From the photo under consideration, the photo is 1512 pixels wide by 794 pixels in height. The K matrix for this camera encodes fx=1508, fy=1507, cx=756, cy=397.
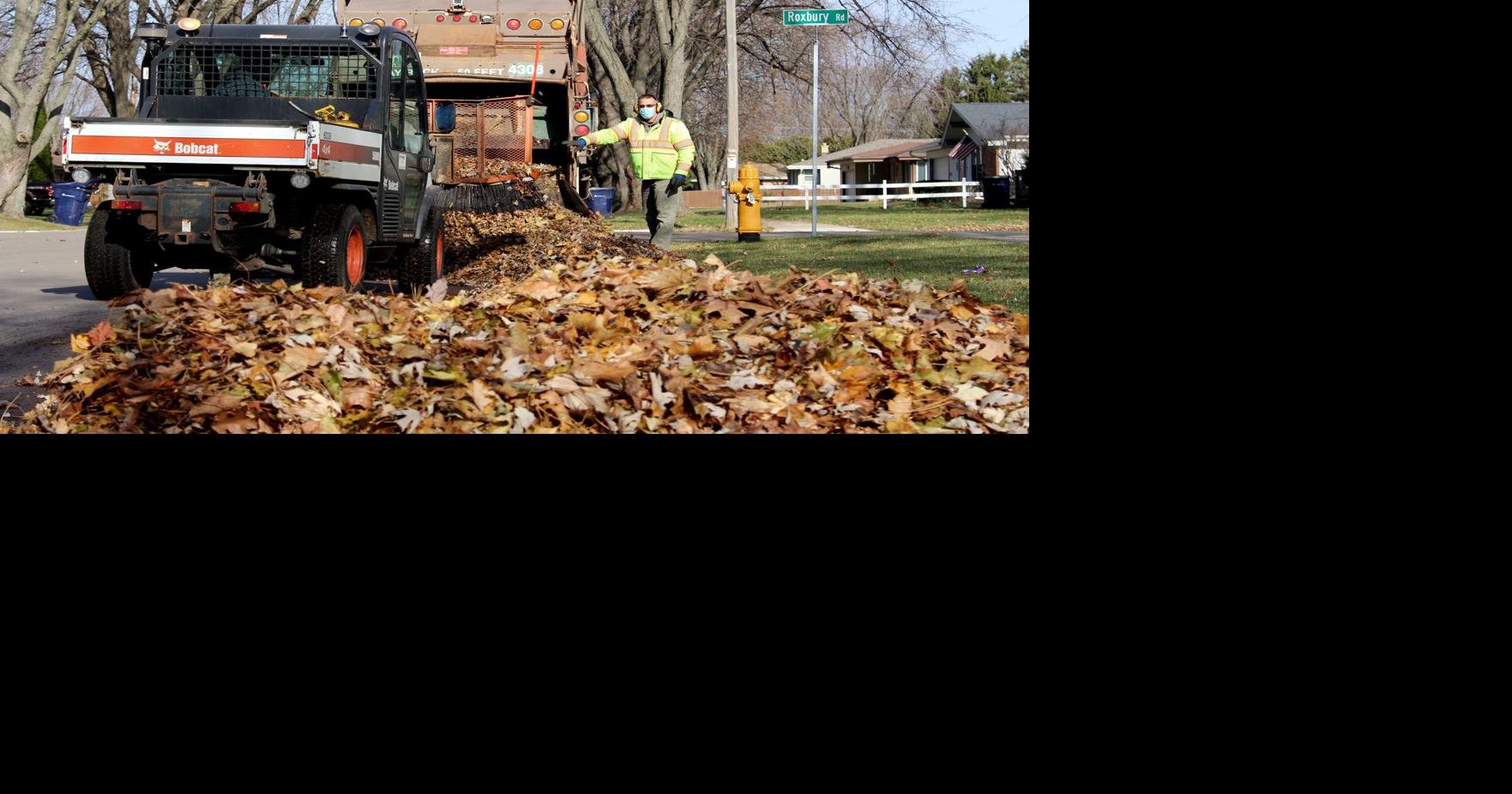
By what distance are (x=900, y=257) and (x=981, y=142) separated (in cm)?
4309

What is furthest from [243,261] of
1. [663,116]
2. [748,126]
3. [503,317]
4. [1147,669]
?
[748,126]

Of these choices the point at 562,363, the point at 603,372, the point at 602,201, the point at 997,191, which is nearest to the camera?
the point at 603,372

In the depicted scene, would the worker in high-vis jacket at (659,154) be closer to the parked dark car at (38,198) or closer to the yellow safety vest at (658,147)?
the yellow safety vest at (658,147)

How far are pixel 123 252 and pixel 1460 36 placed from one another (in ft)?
39.1

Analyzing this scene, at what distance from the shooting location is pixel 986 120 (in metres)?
61.9

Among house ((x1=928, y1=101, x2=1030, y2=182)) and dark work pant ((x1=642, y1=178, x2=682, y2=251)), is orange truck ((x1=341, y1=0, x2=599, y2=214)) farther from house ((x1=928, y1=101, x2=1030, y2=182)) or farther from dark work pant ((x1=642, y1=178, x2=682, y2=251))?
house ((x1=928, y1=101, x2=1030, y2=182))

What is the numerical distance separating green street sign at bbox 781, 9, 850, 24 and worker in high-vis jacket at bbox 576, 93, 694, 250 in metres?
1.83

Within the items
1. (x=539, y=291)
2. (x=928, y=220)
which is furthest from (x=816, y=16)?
(x=928, y=220)

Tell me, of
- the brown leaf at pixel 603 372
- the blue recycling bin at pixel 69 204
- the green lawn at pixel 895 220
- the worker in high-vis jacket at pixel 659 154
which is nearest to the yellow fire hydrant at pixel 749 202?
the worker in high-vis jacket at pixel 659 154

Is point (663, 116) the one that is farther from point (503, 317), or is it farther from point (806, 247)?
point (503, 317)

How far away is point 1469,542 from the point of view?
2795 mm

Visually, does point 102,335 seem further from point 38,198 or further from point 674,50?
point 38,198

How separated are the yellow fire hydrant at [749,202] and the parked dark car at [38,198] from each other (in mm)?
25038

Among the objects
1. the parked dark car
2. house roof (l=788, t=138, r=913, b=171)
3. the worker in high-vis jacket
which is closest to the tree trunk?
the parked dark car
